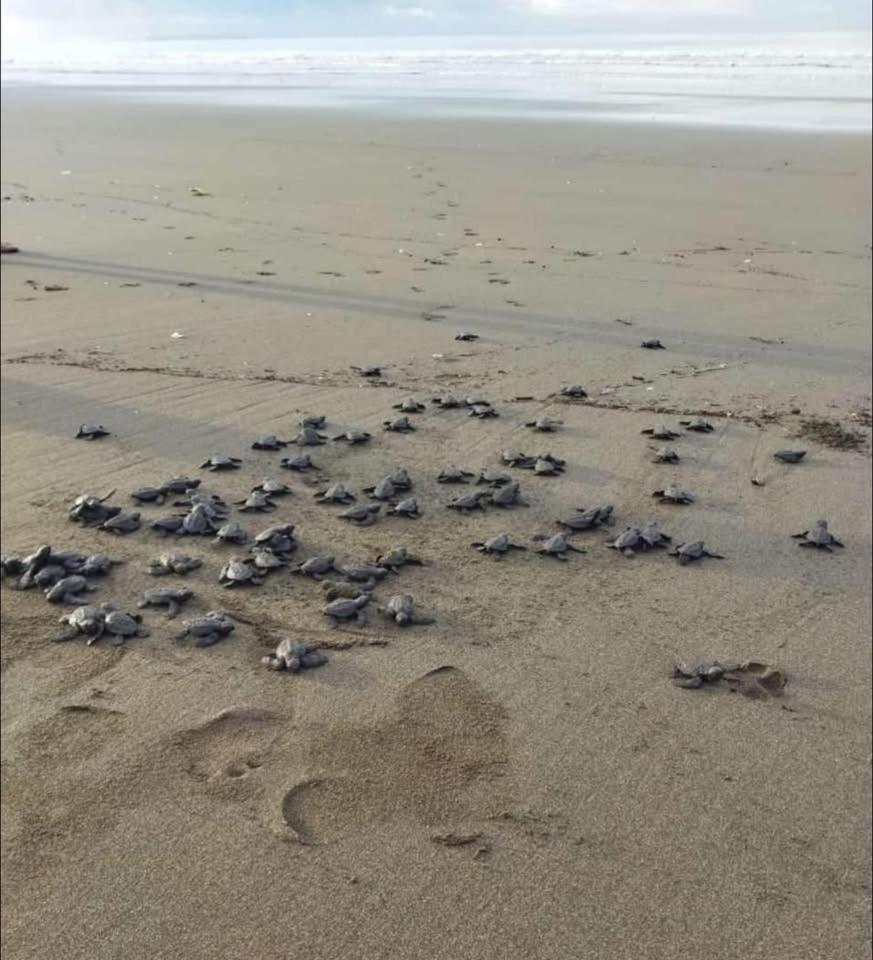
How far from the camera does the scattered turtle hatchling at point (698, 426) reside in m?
5.32

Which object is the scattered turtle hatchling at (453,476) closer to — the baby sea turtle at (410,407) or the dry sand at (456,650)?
the dry sand at (456,650)

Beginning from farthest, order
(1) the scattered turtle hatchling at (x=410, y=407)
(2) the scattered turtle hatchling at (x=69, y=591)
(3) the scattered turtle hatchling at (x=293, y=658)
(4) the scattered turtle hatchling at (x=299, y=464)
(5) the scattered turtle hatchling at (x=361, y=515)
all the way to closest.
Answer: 1. (1) the scattered turtle hatchling at (x=410, y=407)
2. (4) the scattered turtle hatchling at (x=299, y=464)
3. (5) the scattered turtle hatchling at (x=361, y=515)
4. (2) the scattered turtle hatchling at (x=69, y=591)
5. (3) the scattered turtle hatchling at (x=293, y=658)

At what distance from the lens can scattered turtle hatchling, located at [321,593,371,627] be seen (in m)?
3.67

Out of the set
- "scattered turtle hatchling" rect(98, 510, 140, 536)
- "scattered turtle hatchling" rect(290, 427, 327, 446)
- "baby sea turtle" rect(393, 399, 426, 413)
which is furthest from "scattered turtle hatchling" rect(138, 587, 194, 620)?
"baby sea turtle" rect(393, 399, 426, 413)

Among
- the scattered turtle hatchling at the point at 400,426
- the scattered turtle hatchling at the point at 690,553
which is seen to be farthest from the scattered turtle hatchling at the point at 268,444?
the scattered turtle hatchling at the point at 690,553

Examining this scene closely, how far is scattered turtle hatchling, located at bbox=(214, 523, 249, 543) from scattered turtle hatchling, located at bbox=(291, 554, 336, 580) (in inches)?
11.9

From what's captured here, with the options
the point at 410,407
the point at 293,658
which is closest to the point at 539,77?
the point at 410,407

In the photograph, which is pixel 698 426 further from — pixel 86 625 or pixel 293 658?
pixel 86 625

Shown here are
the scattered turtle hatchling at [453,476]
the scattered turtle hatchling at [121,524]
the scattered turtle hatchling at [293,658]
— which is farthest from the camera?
the scattered turtle hatchling at [453,476]

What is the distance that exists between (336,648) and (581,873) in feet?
4.01

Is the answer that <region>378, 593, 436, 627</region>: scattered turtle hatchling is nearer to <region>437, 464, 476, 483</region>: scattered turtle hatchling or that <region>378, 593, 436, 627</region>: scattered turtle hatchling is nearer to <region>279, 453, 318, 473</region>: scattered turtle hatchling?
<region>437, 464, 476, 483</region>: scattered turtle hatchling

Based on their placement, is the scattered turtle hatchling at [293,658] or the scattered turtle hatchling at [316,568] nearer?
the scattered turtle hatchling at [293,658]

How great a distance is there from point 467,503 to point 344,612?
1002 mm

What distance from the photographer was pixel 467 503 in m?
4.50
